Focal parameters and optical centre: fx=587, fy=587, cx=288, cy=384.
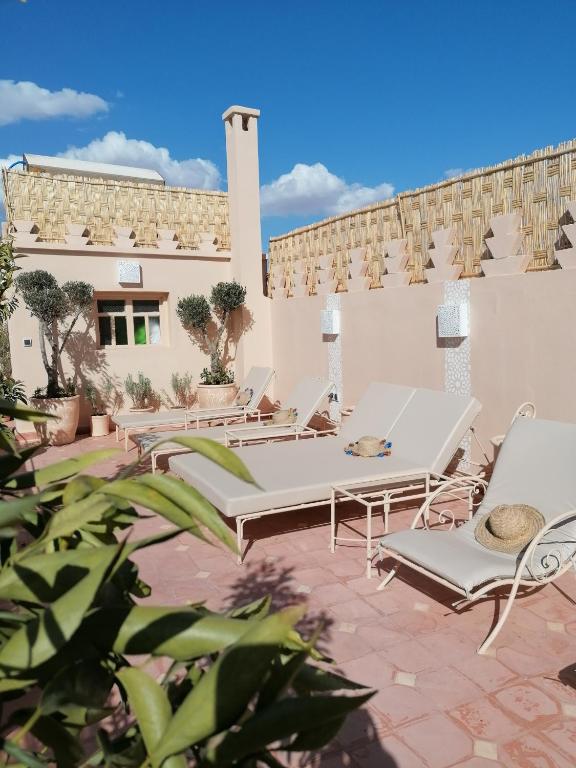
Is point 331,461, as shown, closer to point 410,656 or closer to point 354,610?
point 354,610

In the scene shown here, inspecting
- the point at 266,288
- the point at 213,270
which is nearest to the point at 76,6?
the point at 213,270

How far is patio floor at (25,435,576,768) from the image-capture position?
2.59 metres

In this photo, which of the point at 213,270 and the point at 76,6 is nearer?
the point at 76,6

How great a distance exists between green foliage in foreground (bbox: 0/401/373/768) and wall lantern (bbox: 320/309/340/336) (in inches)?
312

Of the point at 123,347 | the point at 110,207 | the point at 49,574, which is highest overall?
the point at 110,207

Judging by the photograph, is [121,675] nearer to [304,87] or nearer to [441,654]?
[441,654]

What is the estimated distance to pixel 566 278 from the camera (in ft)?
17.1

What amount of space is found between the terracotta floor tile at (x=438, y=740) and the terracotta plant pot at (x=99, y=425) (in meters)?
8.08

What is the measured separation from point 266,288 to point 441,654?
8.86 m

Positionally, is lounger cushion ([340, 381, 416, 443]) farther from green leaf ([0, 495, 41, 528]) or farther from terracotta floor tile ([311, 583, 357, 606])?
green leaf ([0, 495, 41, 528])

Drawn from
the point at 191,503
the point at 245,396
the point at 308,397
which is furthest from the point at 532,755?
the point at 245,396

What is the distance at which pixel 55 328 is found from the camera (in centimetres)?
962

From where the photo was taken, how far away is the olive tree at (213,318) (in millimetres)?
10492

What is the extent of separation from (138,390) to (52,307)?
2211 millimetres
